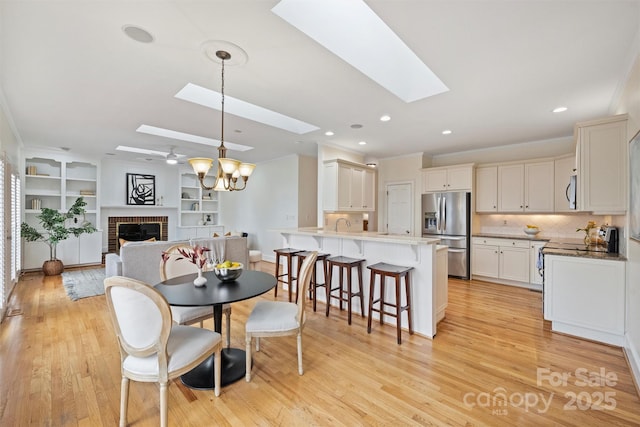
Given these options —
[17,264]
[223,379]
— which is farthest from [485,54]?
[17,264]

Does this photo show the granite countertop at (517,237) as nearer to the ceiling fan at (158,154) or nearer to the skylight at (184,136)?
the skylight at (184,136)

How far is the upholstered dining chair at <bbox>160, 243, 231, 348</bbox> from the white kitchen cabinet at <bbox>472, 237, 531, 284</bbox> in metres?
4.65

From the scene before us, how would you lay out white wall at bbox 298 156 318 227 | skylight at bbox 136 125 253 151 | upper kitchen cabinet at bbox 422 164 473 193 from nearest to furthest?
skylight at bbox 136 125 253 151 → upper kitchen cabinet at bbox 422 164 473 193 → white wall at bbox 298 156 318 227

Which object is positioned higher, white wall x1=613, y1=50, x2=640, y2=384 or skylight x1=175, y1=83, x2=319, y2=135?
skylight x1=175, y1=83, x2=319, y2=135

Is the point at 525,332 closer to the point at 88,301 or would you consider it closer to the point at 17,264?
the point at 88,301

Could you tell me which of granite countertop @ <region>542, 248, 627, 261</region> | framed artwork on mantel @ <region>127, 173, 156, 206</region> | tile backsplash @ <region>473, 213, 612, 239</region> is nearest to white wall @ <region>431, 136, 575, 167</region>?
tile backsplash @ <region>473, 213, 612, 239</region>

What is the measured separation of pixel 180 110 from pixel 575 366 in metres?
4.93

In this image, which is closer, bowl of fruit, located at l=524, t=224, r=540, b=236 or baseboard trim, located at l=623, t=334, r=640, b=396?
baseboard trim, located at l=623, t=334, r=640, b=396

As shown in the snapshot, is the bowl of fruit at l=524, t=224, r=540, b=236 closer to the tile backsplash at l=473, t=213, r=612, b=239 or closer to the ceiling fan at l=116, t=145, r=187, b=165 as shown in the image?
the tile backsplash at l=473, t=213, r=612, b=239

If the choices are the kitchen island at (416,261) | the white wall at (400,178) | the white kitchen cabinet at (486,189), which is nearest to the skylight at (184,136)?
the kitchen island at (416,261)

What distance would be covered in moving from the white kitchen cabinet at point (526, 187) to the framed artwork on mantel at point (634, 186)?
248 centimetres

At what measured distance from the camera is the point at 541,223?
5.12m

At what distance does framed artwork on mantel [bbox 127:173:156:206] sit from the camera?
749cm

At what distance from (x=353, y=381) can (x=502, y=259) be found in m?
4.14
